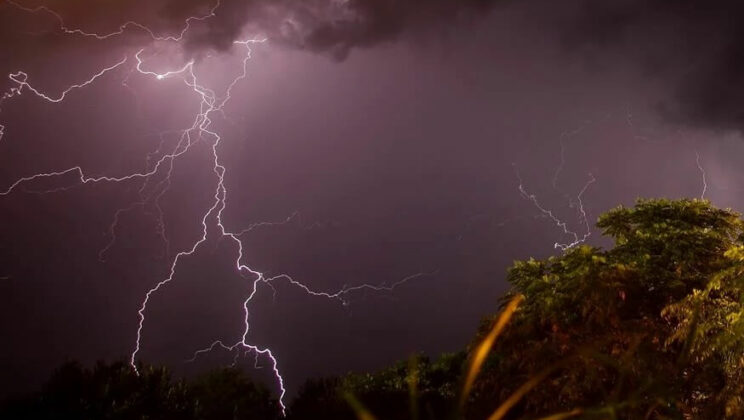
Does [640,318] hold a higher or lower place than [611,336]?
higher

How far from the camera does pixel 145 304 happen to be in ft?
155

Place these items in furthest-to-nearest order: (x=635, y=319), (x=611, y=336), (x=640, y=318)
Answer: (x=640, y=318) → (x=635, y=319) → (x=611, y=336)

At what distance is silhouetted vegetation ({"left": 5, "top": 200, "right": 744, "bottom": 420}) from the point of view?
22.0 feet

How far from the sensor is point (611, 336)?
297 inches

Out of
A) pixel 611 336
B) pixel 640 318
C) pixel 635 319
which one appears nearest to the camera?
pixel 611 336

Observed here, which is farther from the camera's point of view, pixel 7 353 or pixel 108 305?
pixel 108 305

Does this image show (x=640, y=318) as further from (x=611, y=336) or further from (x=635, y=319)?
(x=611, y=336)

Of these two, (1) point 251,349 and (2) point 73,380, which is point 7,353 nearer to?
(1) point 251,349

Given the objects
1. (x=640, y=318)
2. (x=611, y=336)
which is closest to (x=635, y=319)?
(x=640, y=318)

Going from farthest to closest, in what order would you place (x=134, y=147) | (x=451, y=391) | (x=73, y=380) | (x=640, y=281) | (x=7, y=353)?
1. (x=134, y=147)
2. (x=7, y=353)
3. (x=451, y=391)
4. (x=73, y=380)
5. (x=640, y=281)

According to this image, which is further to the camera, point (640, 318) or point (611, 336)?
point (640, 318)

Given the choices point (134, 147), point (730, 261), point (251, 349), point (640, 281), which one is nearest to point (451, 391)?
point (640, 281)

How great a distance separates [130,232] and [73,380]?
36.9m

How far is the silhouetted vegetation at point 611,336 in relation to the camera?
672 cm
